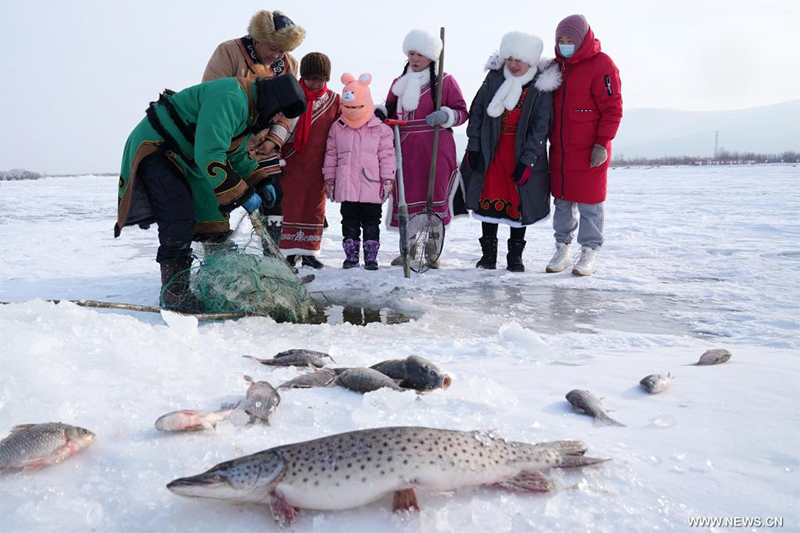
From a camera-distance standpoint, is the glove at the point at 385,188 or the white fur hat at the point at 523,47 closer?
the white fur hat at the point at 523,47

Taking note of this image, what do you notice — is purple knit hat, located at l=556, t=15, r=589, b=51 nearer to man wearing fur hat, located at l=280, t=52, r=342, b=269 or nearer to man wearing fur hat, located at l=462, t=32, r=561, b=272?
man wearing fur hat, located at l=462, t=32, r=561, b=272

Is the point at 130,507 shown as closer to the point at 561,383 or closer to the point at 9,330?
the point at 9,330

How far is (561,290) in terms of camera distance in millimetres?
5352

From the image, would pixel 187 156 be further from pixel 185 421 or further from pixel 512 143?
pixel 512 143

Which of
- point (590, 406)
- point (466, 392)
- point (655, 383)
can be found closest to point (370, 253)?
point (466, 392)

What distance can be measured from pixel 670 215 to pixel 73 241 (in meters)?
10.1

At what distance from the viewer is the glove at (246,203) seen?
13.9ft

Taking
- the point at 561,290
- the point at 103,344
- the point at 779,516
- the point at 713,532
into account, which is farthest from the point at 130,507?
the point at 561,290

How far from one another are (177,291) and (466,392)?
2768mm

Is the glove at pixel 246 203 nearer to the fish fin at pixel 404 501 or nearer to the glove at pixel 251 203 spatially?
the glove at pixel 251 203

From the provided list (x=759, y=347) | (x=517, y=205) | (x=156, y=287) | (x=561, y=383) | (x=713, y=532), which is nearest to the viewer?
(x=713, y=532)

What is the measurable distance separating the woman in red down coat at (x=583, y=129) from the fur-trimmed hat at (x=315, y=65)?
226 cm

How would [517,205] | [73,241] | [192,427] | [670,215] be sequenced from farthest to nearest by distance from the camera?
[670,215]
[73,241]
[517,205]
[192,427]

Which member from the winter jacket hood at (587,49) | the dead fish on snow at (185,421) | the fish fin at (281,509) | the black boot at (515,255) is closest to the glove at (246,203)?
the dead fish on snow at (185,421)
